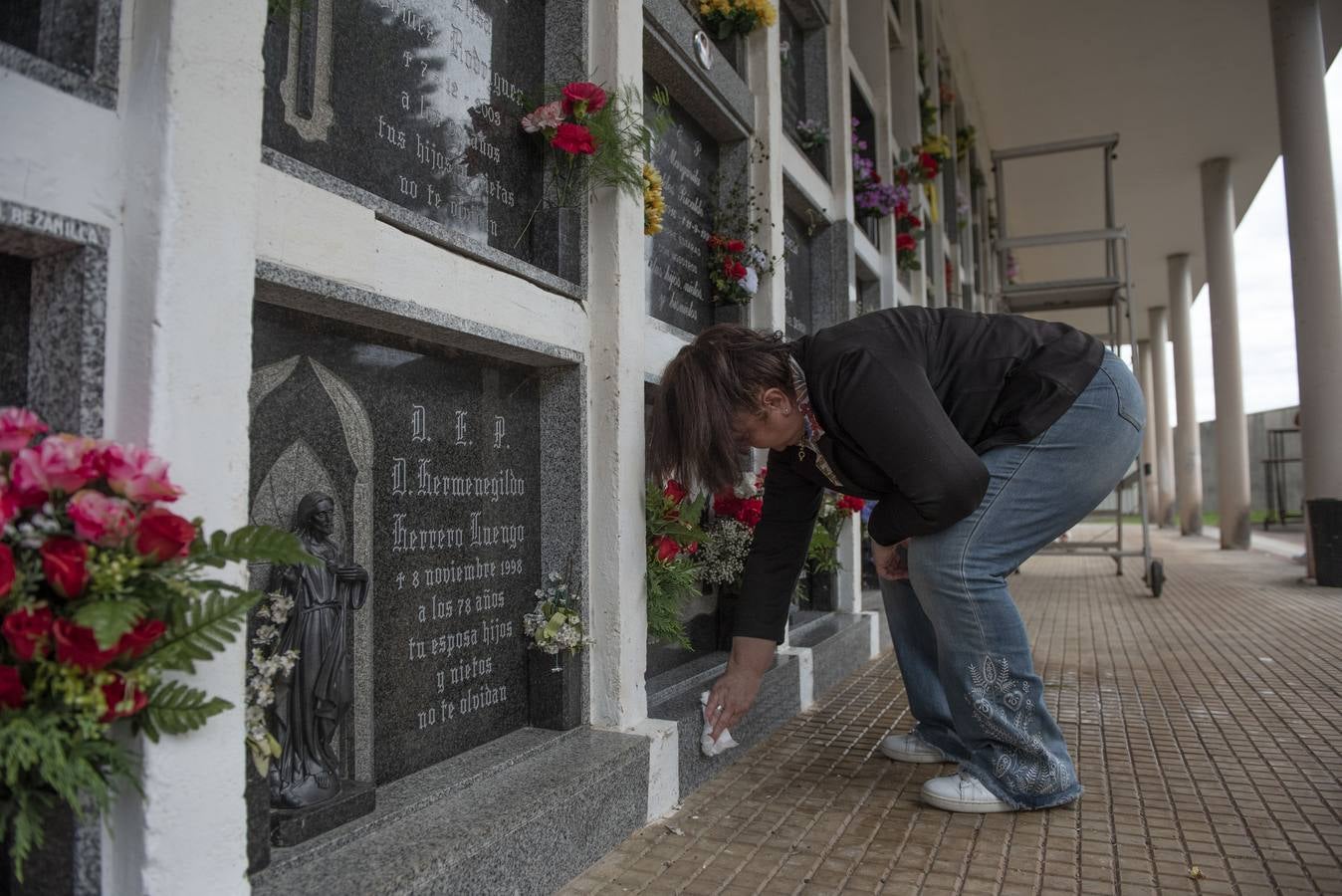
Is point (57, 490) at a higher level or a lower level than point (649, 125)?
lower

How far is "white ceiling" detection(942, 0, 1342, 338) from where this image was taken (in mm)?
10133

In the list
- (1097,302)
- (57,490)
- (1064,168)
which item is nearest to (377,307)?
(57,490)

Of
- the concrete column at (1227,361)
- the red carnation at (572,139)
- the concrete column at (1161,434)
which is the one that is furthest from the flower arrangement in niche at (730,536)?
the concrete column at (1161,434)

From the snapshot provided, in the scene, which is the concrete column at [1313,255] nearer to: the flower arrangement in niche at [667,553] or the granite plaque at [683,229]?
the granite plaque at [683,229]

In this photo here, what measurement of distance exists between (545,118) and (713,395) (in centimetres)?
83

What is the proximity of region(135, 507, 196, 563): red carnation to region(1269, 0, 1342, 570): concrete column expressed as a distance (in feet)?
28.7

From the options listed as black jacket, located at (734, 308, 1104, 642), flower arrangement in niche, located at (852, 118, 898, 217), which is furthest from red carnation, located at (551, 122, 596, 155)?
flower arrangement in niche, located at (852, 118, 898, 217)

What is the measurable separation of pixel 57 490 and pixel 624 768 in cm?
139

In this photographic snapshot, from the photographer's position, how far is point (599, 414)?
7.69 feet

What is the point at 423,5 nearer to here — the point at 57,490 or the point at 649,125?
the point at 649,125

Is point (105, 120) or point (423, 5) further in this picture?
point (423, 5)

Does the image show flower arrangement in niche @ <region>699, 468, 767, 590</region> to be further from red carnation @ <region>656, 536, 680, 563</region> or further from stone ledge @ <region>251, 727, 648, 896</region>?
stone ledge @ <region>251, 727, 648, 896</region>

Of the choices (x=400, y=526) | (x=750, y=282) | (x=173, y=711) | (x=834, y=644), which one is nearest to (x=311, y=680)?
(x=400, y=526)

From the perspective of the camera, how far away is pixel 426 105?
2006 millimetres
